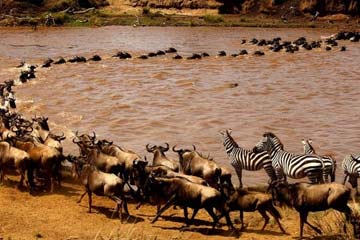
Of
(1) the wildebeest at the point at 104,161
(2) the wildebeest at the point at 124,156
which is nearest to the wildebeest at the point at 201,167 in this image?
(2) the wildebeest at the point at 124,156

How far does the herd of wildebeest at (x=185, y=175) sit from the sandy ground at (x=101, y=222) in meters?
0.22

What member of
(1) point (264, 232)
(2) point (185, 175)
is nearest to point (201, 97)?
(2) point (185, 175)

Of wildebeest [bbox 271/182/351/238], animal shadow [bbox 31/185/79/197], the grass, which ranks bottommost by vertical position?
the grass

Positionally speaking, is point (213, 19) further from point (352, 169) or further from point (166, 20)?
point (352, 169)

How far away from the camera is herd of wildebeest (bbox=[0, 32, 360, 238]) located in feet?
30.0

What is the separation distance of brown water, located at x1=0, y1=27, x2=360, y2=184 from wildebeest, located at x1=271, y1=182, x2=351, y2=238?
4020mm

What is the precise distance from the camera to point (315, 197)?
8938 mm

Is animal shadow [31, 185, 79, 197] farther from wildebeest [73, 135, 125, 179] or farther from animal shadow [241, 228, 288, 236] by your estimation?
animal shadow [241, 228, 288, 236]

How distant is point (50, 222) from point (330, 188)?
15.3 feet

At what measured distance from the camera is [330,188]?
8.88 meters

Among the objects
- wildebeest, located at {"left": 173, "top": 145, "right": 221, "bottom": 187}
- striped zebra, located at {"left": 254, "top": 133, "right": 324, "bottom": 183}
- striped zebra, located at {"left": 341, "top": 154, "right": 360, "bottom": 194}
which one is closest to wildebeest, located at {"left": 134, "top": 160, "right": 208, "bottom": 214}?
wildebeest, located at {"left": 173, "top": 145, "right": 221, "bottom": 187}

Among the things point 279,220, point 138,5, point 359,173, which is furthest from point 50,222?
point 138,5

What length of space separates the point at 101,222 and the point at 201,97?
46.5 ft

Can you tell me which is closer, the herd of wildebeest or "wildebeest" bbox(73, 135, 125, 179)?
the herd of wildebeest
